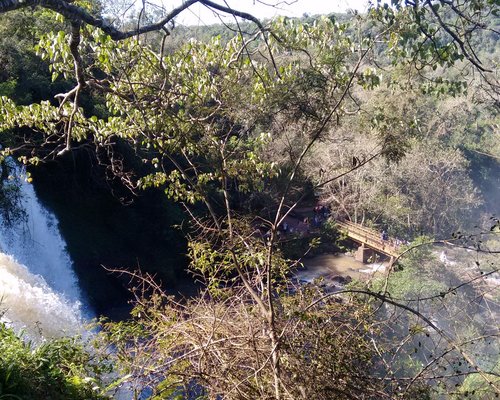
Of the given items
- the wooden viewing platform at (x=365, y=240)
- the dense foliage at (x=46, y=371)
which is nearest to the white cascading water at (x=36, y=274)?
the dense foliage at (x=46, y=371)

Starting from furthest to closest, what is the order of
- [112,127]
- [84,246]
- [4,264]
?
1. [84,246]
2. [4,264]
3. [112,127]

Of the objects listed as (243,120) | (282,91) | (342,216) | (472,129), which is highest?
(282,91)

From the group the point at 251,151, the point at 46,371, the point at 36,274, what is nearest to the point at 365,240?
the point at 36,274

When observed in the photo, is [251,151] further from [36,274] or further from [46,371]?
[36,274]

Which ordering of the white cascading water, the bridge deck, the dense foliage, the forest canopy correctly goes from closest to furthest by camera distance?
the forest canopy
the dense foliage
the white cascading water
the bridge deck

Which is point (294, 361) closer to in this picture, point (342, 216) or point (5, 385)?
point (5, 385)

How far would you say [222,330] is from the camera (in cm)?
264

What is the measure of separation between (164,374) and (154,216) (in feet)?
32.0

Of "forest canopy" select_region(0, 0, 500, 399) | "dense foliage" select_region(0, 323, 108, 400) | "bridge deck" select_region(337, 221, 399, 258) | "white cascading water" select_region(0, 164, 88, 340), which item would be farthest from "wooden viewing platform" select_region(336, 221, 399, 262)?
"dense foliage" select_region(0, 323, 108, 400)

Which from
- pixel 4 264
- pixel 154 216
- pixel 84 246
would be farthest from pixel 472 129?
pixel 4 264

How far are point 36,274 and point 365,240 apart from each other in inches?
324

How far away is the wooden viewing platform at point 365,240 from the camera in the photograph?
1309 cm

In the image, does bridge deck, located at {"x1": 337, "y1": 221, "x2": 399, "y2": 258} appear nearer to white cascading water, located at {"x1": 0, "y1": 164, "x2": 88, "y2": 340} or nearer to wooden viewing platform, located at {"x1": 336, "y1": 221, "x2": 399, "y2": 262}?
wooden viewing platform, located at {"x1": 336, "y1": 221, "x2": 399, "y2": 262}

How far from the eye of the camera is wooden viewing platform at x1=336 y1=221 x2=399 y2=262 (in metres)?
13.1
